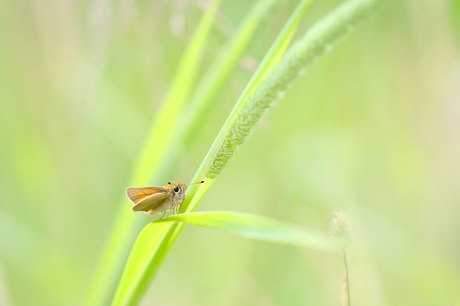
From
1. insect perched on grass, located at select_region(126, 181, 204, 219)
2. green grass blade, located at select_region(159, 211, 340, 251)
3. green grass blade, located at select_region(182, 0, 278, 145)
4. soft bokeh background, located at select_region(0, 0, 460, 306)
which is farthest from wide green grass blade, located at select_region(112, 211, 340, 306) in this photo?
soft bokeh background, located at select_region(0, 0, 460, 306)

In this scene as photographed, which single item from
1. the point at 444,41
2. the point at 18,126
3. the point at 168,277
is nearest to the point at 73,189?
the point at 18,126

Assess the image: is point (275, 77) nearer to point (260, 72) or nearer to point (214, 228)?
point (260, 72)

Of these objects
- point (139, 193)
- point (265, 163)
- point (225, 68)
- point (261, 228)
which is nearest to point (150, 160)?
point (139, 193)

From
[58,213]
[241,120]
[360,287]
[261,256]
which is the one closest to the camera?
[241,120]

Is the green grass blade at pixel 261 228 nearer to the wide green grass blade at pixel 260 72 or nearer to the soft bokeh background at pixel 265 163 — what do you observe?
the wide green grass blade at pixel 260 72

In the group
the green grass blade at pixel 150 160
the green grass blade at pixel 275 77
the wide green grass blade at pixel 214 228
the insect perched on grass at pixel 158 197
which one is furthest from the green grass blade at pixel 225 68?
the wide green grass blade at pixel 214 228

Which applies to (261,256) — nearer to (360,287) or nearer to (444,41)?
(360,287)
